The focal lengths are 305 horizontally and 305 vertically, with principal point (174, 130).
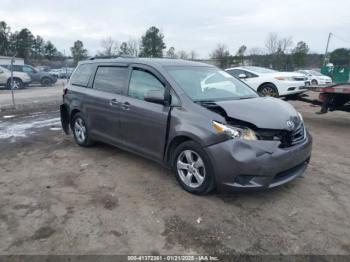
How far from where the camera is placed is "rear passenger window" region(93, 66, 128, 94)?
4875mm

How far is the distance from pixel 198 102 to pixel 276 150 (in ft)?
3.68

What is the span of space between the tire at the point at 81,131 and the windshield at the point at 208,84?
2.30 meters

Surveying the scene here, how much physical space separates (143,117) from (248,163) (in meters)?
1.69

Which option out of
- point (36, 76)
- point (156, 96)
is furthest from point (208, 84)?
point (36, 76)

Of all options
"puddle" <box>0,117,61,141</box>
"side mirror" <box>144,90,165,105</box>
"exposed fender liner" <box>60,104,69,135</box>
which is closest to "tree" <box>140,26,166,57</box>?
"puddle" <box>0,117,61,141</box>

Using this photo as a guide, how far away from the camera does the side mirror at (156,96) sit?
402cm

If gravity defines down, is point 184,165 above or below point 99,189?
above

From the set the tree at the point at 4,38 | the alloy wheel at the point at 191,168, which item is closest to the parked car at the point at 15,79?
the alloy wheel at the point at 191,168

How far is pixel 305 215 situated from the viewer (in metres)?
3.41

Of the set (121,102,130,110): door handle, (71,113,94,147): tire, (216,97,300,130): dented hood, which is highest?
(216,97,300,130): dented hood

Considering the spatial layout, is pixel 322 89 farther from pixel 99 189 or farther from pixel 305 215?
pixel 99 189

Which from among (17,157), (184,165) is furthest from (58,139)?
(184,165)

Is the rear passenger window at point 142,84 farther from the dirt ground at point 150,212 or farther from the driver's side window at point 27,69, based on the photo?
the driver's side window at point 27,69

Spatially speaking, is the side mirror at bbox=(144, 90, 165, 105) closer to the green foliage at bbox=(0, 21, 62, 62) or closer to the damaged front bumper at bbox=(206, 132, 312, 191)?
the damaged front bumper at bbox=(206, 132, 312, 191)
